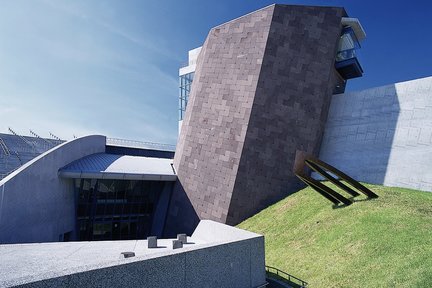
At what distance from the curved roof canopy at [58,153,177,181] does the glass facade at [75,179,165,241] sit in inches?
51.5

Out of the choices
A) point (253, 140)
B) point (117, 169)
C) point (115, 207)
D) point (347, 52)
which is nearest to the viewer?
point (253, 140)

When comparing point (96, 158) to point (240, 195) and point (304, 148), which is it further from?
point (304, 148)

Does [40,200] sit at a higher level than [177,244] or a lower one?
lower

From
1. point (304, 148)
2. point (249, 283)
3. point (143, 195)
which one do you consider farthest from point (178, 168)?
point (249, 283)

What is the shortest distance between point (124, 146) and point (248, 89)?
1696cm

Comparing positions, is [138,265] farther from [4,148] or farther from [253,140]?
[4,148]

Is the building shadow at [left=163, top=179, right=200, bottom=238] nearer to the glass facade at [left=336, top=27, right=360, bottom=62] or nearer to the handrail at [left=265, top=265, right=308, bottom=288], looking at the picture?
the handrail at [left=265, top=265, right=308, bottom=288]

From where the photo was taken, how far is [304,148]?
24.5 meters

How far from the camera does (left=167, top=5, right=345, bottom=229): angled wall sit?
23078 millimetres

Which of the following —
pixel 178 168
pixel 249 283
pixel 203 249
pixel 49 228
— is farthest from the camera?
pixel 178 168

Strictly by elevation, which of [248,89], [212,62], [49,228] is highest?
[212,62]

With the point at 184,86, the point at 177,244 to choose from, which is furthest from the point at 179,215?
the point at 184,86

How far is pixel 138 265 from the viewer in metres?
5.68

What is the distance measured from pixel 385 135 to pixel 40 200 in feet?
78.9
